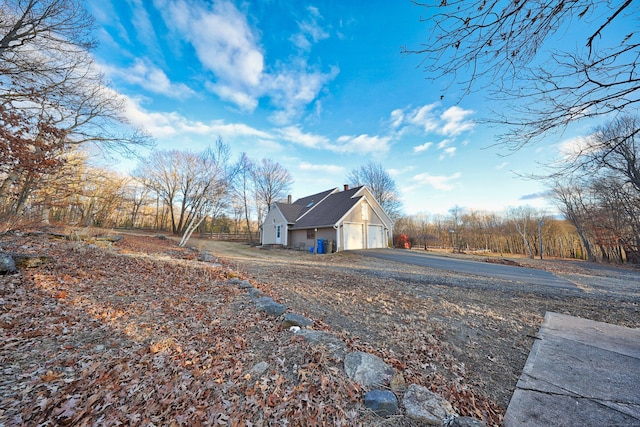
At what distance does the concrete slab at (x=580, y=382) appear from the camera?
198 centimetres

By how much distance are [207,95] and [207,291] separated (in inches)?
443

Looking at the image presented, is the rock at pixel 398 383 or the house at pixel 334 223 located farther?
the house at pixel 334 223

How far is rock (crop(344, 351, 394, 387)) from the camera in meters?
2.43

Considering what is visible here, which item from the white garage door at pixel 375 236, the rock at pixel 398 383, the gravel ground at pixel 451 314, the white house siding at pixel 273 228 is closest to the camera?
the rock at pixel 398 383

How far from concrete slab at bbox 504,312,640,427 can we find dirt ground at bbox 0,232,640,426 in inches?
8.1

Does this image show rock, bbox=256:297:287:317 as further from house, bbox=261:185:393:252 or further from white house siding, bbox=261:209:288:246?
white house siding, bbox=261:209:288:246

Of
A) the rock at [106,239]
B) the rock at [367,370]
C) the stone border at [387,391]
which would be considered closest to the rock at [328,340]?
the stone border at [387,391]

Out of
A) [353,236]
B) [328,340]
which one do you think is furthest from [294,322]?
Answer: [353,236]

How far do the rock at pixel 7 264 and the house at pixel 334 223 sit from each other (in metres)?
13.8

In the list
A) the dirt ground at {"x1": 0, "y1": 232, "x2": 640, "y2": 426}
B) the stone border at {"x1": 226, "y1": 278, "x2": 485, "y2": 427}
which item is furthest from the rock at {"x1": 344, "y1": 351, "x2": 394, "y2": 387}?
the dirt ground at {"x1": 0, "y1": 232, "x2": 640, "y2": 426}

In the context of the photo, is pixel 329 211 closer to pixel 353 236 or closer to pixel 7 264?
pixel 353 236

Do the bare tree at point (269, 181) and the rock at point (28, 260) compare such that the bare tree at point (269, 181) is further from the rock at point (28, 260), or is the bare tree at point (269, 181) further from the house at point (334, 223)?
the rock at point (28, 260)

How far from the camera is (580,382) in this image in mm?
2418

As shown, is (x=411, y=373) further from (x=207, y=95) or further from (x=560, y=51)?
(x=207, y=95)
